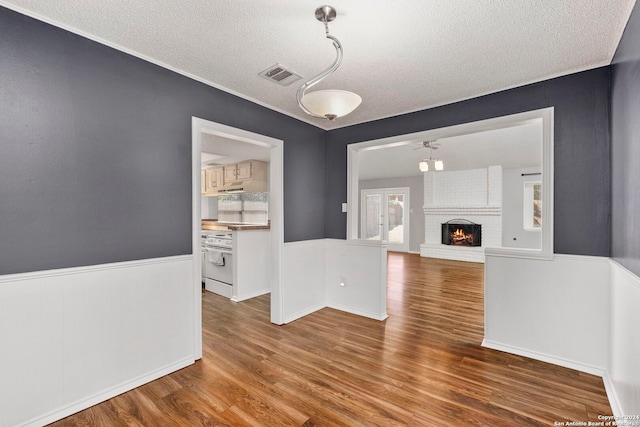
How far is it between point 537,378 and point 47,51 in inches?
160

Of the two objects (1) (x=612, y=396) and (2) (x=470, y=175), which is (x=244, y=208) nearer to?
(1) (x=612, y=396)

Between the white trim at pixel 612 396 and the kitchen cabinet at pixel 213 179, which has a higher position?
the kitchen cabinet at pixel 213 179

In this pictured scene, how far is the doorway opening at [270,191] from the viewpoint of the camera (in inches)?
101

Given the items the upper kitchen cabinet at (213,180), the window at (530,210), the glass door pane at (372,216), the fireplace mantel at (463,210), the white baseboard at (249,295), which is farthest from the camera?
the glass door pane at (372,216)

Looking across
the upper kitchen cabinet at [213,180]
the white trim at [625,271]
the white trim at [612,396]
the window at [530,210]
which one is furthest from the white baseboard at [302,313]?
the window at [530,210]

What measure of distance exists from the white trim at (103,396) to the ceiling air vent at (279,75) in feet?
8.08

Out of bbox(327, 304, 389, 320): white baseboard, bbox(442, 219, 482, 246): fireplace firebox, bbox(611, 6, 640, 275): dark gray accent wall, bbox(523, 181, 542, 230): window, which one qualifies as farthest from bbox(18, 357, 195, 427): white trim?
bbox(523, 181, 542, 230): window

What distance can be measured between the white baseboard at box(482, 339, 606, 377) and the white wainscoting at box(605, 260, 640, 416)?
124 mm

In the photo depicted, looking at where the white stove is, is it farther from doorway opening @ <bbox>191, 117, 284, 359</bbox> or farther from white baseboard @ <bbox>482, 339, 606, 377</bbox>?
white baseboard @ <bbox>482, 339, 606, 377</bbox>

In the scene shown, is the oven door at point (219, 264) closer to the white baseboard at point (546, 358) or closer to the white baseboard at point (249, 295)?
the white baseboard at point (249, 295)

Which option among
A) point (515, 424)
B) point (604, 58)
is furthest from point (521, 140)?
point (515, 424)

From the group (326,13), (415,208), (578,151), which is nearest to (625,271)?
(578,151)

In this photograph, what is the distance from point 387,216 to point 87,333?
8.67m

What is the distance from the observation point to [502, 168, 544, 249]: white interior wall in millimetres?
7789
